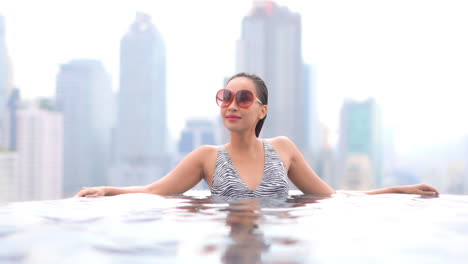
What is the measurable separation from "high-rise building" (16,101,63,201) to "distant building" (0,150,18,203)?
917 centimetres

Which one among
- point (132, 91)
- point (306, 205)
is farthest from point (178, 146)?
point (306, 205)

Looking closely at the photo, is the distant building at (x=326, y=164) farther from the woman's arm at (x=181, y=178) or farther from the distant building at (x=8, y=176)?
the woman's arm at (x=181, y=178)

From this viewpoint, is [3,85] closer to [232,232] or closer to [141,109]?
[141,109]

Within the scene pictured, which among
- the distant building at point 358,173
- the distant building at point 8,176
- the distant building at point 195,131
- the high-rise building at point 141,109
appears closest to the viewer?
the distant building at point 8,176

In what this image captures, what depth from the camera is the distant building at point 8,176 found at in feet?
387

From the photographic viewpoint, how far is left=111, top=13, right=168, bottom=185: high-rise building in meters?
160

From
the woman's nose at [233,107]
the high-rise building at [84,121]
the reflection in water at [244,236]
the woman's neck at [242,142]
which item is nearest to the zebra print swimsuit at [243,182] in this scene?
the woman's neck at [242,142]

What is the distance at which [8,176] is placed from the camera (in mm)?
120938

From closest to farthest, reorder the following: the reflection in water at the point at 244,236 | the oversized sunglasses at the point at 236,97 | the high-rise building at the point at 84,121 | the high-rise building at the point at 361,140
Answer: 1. the reflection in water at the point at 244,236
2. the oversized sunglasses at the point at 236,97
3. the high-rise building at the point at 361,140
4. the high-rise building at the point at 84,121

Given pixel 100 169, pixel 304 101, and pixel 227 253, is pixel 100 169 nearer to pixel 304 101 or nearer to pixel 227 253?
pixel 304 101

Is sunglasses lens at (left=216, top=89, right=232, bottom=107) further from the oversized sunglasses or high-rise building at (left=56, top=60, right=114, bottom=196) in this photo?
high-rise building at (left=56, top=60, right=114, bottom=196)

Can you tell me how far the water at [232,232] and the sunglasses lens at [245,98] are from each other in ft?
3.76

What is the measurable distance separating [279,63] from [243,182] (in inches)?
5158

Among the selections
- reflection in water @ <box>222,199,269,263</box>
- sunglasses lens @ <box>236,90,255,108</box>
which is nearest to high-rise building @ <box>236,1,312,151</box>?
sunglasses lens @ <box>236,90,255,108</box>
